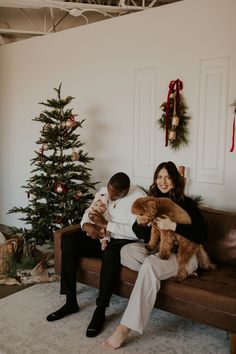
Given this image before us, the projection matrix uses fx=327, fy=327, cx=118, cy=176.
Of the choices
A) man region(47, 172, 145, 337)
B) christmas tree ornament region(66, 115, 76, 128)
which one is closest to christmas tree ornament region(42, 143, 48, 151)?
christmas tree ornament region(66, 115, 76, 128)

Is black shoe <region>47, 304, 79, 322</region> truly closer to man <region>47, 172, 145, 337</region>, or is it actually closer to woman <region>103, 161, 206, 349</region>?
man <region>47, 172, 145, 337</region>

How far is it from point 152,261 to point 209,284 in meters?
0.39

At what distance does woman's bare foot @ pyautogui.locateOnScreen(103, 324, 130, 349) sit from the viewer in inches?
82.0

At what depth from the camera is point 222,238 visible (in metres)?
2.50

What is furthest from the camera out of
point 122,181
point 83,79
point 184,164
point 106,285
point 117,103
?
point 83,79

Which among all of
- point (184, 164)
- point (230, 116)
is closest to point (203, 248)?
point (184, 164)

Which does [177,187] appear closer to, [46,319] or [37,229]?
[46,319]

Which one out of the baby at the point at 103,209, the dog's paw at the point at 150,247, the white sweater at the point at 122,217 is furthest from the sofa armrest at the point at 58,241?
the dog's paw at the point at 150,247

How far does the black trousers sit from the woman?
0.09 m

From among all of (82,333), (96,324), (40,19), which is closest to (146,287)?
(96,324)

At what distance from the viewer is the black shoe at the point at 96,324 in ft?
7.26

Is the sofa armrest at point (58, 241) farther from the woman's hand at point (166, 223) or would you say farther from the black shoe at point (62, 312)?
the woman's hand at point (166, 223)

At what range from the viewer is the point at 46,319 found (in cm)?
240

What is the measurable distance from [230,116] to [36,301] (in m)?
2.32
